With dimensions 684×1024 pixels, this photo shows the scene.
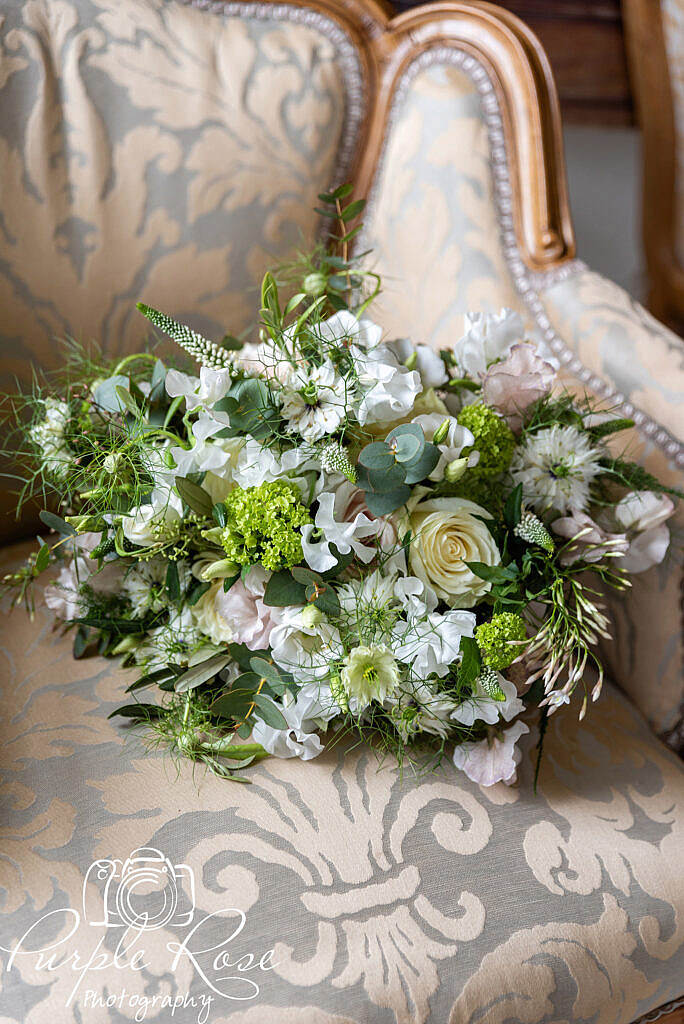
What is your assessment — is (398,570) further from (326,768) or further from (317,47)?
(317,47)

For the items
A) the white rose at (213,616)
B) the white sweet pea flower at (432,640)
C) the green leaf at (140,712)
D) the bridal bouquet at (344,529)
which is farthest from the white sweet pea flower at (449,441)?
the green leaf at (140,712)

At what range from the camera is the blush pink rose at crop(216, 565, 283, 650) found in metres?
0.63

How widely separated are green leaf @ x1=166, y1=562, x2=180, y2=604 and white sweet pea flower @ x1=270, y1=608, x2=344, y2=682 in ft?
0.34

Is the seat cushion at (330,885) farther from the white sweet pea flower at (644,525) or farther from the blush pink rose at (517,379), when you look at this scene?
the blush pink rose at (517,379)

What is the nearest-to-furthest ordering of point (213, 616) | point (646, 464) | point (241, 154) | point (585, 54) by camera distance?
point (213, 616) < point (646, 464) < point (241, 154) < point (585, 54)

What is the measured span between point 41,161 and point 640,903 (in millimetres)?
953

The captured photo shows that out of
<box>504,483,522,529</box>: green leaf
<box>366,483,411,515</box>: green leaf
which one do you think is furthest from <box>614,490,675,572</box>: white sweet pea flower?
<box>366,483,411,515</box>: green leaf

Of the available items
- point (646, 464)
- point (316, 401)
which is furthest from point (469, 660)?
point (646, 464)

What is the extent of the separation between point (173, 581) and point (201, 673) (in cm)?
9

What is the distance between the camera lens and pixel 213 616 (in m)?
0.66

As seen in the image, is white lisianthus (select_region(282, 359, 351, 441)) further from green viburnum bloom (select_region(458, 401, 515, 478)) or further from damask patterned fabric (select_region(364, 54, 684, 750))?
damask patterned fabric (select_region(364, 54, 684, 750))

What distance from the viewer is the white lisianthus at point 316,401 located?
577 millimetres

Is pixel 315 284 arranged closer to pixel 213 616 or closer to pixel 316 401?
pixel 316 401

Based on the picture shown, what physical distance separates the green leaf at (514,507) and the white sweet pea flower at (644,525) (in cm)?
11
